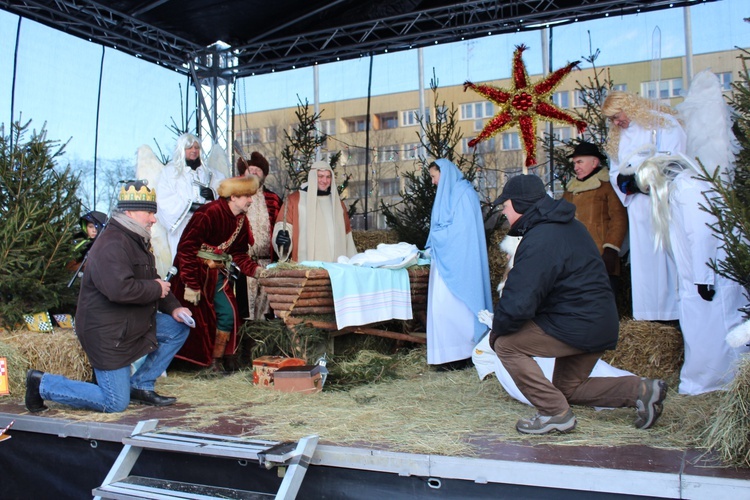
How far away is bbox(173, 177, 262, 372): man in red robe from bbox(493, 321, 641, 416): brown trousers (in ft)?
9.37

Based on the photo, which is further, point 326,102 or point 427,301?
point 326,102

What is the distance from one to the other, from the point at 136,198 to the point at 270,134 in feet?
21.9

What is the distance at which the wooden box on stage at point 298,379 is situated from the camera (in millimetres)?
5160

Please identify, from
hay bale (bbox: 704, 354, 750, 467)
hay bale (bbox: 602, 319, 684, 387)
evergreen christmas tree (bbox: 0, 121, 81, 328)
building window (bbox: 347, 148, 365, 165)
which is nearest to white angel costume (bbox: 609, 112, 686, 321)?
hay bale (bbox: 602, 319, 684, 387)

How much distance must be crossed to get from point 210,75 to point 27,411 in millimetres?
5520

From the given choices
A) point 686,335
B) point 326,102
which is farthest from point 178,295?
point 326,102

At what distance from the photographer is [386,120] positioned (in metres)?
10.6

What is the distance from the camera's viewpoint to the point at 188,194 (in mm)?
7180

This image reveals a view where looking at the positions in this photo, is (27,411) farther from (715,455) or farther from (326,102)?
(326,102)

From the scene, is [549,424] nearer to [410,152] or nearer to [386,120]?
[410,152]

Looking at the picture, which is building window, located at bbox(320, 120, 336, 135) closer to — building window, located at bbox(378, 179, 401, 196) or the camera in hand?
building window, located at bbox(378, 179, 401, 196)

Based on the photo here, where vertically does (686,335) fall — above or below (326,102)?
below

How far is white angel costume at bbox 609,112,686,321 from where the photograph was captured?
5.46 metres

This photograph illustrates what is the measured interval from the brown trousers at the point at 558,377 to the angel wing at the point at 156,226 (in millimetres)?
4204
